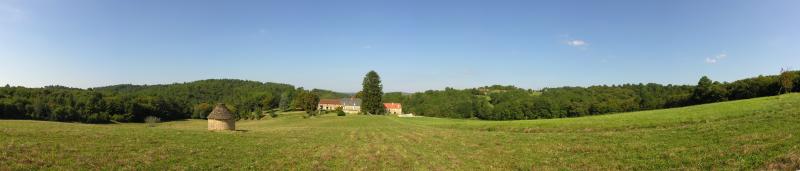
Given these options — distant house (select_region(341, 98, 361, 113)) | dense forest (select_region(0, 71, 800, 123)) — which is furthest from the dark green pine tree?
distant house (select_region(341, 98, 361, 113))

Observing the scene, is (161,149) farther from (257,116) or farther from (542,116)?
(542,116)

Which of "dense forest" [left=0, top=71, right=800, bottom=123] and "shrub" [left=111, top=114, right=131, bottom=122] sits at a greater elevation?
"dense forest" [left=0, top=71, right=800, bottom=123]

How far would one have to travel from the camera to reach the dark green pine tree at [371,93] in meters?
97.6

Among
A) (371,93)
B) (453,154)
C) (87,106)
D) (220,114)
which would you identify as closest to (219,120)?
(220,114)

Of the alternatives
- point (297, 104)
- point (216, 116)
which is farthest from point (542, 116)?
point (216, 116)

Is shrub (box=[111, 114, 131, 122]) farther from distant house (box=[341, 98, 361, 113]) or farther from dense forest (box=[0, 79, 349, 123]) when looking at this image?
distant house (box=[341, 98, 361, 113])

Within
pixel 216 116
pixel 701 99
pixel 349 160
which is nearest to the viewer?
pixel 349 160

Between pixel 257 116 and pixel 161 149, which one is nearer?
pixel 161 149

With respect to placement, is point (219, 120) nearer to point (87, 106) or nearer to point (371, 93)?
point (371, 93)

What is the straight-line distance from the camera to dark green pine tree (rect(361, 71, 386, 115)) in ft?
320

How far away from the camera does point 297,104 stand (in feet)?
414

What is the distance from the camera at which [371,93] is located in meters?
98.6

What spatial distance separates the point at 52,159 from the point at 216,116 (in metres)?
25.0

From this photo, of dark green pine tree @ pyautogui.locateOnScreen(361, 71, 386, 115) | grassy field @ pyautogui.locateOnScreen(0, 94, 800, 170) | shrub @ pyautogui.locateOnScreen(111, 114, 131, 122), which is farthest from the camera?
dark green pine tree @ pyautogui.locateOnScreen(361, 71, 386, 115)
